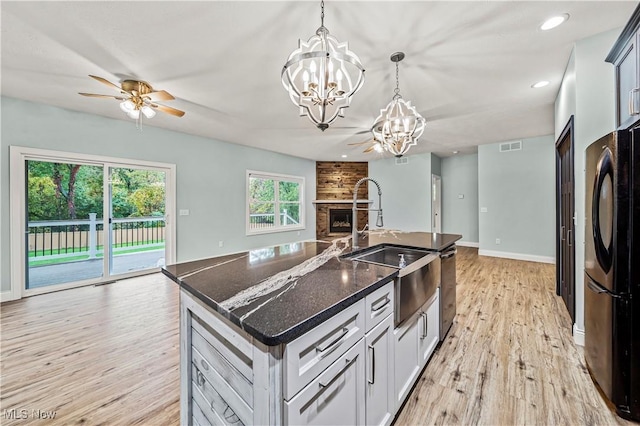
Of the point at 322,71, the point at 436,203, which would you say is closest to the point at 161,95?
the point at 322,71

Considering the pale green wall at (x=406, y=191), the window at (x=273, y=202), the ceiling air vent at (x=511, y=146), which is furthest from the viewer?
the pale green wall at (x=406, y=191)

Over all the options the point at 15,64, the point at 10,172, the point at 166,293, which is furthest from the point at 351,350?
the point at 10,172

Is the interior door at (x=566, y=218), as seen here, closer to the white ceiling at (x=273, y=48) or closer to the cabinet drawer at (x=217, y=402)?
the white ceiling at (x=273, y=48)

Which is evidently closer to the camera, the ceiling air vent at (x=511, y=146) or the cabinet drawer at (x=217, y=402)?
the cabinet drawer at (x=217, y=402)

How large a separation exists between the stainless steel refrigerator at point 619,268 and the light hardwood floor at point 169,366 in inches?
9.1

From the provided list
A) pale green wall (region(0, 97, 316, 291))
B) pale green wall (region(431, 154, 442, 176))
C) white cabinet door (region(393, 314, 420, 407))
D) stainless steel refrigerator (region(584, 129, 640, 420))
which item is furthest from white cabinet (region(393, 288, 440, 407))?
pale green wall (region(431, 154, 442, 176))

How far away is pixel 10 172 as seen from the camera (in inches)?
128

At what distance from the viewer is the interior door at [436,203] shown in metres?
6.85

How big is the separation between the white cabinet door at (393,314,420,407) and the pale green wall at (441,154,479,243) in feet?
21.4

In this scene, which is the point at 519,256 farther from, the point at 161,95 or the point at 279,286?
the point at 161,95

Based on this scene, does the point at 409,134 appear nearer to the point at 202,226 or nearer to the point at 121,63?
the point at 121,63

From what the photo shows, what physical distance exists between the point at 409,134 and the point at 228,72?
1999mm

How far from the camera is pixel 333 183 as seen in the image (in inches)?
309

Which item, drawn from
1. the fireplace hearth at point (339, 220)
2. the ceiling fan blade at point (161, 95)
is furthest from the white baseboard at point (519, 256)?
the ceiling fan blade at point (161, 95)
